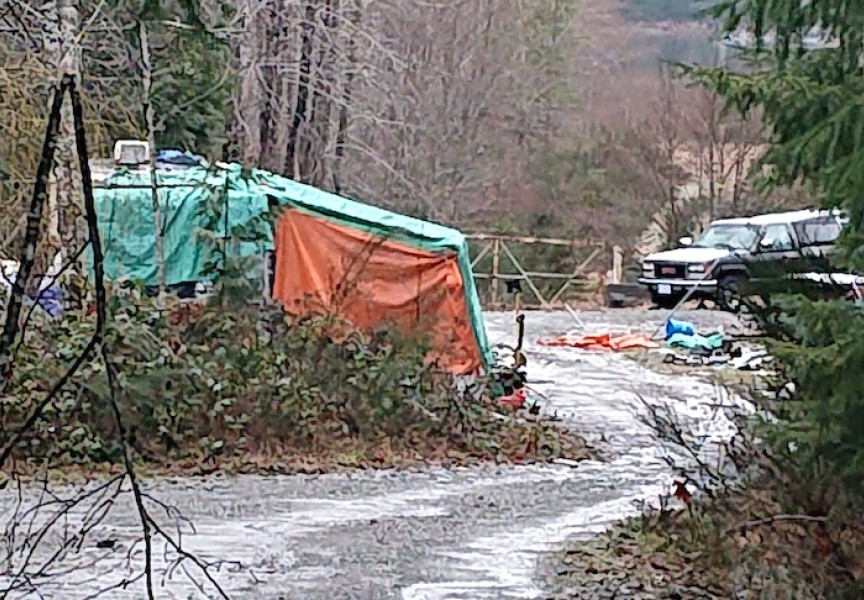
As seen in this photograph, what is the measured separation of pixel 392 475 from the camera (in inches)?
448

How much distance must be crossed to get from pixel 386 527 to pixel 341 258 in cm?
574

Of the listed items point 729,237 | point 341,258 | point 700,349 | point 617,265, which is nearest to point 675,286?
point 729,237

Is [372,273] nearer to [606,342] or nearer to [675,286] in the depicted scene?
[606,342]

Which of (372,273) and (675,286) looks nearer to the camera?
(372,273)

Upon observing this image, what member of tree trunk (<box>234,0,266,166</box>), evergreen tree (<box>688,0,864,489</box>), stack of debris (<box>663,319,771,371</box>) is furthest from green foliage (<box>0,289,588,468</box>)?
evergreen tree (<box>688,0,864,489</box>)

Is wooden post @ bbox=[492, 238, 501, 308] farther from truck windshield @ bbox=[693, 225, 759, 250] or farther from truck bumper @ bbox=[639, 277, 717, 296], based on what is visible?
truck windshield @ bbox=[693, 225, 759, 250]

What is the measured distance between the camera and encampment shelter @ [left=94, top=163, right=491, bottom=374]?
14305 mm

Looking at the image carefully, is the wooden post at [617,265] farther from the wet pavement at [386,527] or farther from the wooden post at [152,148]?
the wooden post at [152,148]

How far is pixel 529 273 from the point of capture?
27.8 m

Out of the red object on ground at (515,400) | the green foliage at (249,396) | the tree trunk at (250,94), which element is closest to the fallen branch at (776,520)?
the green foliage at (249,396)

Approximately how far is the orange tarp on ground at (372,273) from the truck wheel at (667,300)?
39.1 feet

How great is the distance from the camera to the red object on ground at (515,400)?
13.9m

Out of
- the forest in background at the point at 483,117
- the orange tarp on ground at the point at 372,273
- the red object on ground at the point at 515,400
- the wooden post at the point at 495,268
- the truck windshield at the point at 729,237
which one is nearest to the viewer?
the red object on ground at the point at 515,400

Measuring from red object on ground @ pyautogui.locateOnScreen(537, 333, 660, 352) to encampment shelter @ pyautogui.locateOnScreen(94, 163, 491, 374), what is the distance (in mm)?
6209
